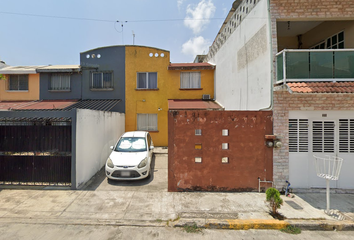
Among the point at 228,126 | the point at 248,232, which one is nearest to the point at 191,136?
the point at 228,126

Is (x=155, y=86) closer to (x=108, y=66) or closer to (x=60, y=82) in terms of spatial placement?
(x=108, y=66)

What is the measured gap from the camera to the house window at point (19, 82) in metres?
11.9

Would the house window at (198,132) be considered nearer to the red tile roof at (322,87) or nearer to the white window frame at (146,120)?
the red tile roof at (322,87)

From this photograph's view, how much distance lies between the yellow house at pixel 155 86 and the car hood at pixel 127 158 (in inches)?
200

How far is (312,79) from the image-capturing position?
517 centimetres

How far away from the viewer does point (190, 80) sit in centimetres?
1188

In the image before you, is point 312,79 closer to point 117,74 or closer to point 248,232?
point 248,232

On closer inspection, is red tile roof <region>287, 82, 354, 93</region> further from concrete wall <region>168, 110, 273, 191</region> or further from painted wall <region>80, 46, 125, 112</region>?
painted wall <region>80, 46, 125, 112</region>

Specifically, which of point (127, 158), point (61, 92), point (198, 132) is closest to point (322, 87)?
point (198, 132)

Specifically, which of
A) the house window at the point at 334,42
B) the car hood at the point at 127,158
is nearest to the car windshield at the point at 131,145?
the car hood at the point at 127,158

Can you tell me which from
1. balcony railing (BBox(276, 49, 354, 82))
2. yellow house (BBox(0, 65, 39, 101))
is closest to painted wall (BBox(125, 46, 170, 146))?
yellow house (BBox(0, 65, 39, 101))

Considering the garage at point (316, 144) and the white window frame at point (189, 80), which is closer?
the garage at point (316, 144)

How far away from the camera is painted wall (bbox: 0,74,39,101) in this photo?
11.8 m

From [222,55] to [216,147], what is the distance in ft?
22.0
